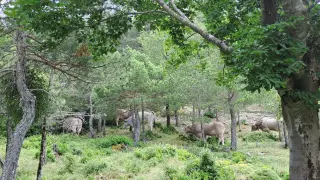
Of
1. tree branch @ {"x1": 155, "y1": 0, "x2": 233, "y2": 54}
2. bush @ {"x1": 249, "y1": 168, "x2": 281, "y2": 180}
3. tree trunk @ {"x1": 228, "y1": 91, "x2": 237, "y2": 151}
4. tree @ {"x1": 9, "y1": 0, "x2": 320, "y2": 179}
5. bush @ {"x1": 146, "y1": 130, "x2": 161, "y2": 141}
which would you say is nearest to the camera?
tree @ {"x1": 9, "y1": 0, "x2": 320, "y2": 179}

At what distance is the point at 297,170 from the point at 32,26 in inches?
201

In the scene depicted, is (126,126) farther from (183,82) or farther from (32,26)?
(32,26)

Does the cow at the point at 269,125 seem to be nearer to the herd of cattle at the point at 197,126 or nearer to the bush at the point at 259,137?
the herd of cattle at the point at 197,126

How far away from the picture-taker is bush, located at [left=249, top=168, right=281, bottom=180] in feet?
26.3

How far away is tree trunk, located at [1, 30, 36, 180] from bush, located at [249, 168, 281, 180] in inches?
243

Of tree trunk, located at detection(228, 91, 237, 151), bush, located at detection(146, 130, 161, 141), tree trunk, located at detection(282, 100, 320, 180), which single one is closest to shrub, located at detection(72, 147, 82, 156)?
bush, located at detection(146, 130, 161, 141)

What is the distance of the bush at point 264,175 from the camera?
803 centimetres

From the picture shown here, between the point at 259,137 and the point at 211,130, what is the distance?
4.68m

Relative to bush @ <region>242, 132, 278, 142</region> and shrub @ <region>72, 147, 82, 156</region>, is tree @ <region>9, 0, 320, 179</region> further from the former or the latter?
bush @ <region>242, 132, 278, 142</region>

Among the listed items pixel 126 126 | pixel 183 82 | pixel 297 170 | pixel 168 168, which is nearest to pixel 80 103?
pixel 126 126

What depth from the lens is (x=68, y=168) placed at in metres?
11.2

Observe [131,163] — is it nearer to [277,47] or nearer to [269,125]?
[277,47]

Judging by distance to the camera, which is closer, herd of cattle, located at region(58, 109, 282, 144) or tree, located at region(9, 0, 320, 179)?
tree, located at region(9, 0, 320, 179)

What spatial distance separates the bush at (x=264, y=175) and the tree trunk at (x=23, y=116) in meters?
6.16
